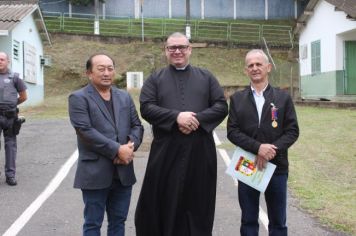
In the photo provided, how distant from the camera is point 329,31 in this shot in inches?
917

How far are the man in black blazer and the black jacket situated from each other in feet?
2.90

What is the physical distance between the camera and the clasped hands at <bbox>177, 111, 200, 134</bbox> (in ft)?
14.8

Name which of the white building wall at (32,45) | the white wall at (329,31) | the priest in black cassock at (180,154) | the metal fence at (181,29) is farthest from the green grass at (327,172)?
the metal fence at (181,29)

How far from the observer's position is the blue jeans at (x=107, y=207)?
457 centimetres

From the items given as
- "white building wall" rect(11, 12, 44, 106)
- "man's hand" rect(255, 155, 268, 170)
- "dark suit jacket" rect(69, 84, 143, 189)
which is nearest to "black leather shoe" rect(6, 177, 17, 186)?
"dark suit jacket" rect(69, 84, 143, 189)

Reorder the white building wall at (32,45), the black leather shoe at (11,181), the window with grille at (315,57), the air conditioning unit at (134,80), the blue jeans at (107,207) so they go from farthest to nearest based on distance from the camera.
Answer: the air conditioning unit at (134,80)
the window with grille at (315,57)
the white building wall at (32,45)
the black leather shoe at (11,181)
the blue jeans at (107,207)

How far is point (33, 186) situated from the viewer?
7.96 metres

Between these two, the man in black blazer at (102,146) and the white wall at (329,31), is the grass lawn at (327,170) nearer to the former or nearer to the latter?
the man in black blazer at (102,146)

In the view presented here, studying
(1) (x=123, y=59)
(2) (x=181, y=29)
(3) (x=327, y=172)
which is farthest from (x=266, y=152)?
(2) (x=181, y=29)

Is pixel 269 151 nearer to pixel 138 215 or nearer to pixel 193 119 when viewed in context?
pixel 193 119

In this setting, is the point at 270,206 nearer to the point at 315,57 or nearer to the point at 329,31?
the point at 329,31

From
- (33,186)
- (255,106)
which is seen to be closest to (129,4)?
(33,186)

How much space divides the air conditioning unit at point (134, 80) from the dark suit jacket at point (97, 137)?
77.2ft

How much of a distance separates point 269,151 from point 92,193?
1.53m
